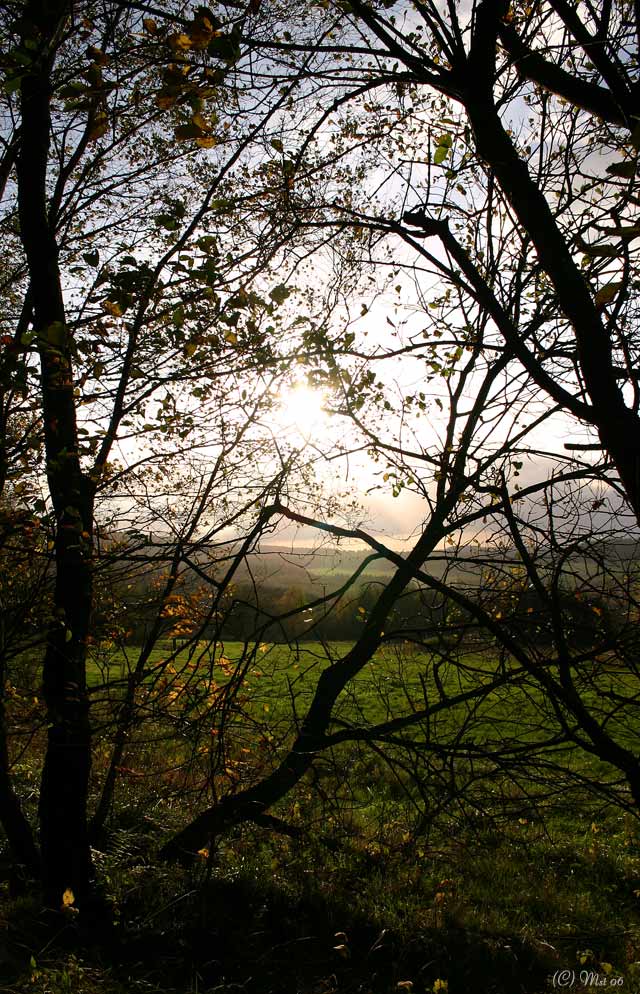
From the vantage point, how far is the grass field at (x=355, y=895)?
14.9 ft

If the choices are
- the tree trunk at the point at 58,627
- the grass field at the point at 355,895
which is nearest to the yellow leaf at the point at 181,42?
the grass field at the point at 355,895

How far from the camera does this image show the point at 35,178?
5.70 metres

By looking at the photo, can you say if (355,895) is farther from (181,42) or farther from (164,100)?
(181,42)

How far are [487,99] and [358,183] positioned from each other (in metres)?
3.81

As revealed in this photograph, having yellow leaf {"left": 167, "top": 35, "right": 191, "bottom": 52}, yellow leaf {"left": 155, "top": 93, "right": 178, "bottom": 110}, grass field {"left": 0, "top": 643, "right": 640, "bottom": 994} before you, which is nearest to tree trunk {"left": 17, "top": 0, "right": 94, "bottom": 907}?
grass field {"left": 0, "top": 643, "right": 640, "bottom": 994}

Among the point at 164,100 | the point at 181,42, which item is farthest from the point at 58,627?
the point at 181,42

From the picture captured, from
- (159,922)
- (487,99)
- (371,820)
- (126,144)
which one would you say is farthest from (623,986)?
(126,144)

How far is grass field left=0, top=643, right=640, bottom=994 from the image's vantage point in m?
4.54

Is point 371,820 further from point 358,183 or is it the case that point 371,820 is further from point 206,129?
point 206,129

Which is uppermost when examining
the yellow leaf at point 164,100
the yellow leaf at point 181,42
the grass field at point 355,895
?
the yellow leaf at point 181,42

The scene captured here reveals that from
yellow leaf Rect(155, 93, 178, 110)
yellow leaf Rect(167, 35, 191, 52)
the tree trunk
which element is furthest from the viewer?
the tree trunk

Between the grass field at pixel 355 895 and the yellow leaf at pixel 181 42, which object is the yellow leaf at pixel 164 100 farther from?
the grass field at pixel 355 895

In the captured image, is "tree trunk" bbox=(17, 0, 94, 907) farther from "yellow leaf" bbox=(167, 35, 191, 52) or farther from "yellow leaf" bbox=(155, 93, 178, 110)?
"yellow leaf" bbox=(167, 35, 191, 52)

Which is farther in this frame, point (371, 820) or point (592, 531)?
point (371, 820)
